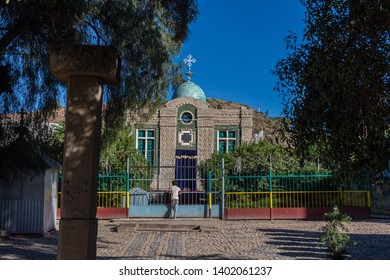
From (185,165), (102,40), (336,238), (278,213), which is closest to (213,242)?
(336,238)

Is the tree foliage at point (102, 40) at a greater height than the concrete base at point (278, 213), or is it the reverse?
the tree foliage at point (102, 40)

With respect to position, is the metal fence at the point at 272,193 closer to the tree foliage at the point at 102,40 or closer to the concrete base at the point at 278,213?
the concrete base at the point at 278,213

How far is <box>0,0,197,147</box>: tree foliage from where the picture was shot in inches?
350

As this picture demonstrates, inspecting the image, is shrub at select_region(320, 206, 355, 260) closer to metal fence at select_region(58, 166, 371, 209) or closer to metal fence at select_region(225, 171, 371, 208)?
metal fence at select_region(58, 166, 371, 209)

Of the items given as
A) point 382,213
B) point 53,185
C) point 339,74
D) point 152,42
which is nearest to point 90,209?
point 339,74

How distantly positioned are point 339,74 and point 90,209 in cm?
321

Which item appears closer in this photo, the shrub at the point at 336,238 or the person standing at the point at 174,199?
the shrub at the point at 336,238

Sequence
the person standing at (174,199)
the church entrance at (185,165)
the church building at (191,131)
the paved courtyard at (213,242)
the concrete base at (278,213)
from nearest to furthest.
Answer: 1. the paved courtyard at (213,242)
2. the person standing at (174,199)
3. the concrete base at (278,213)
4. the church entrance at (185,165)
5. the church building at (191,131)

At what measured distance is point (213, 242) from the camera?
10633mm

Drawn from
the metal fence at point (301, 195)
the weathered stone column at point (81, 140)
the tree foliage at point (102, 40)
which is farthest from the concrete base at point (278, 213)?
the weathered stone column at point (81, 140)

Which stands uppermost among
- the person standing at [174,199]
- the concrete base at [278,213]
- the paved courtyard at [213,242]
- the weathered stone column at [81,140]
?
the weathered stone column at [81,140]

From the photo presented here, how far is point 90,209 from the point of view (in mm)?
4762

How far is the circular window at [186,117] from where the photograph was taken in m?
26.6

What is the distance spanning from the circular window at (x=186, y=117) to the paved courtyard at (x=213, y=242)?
12095 mm
